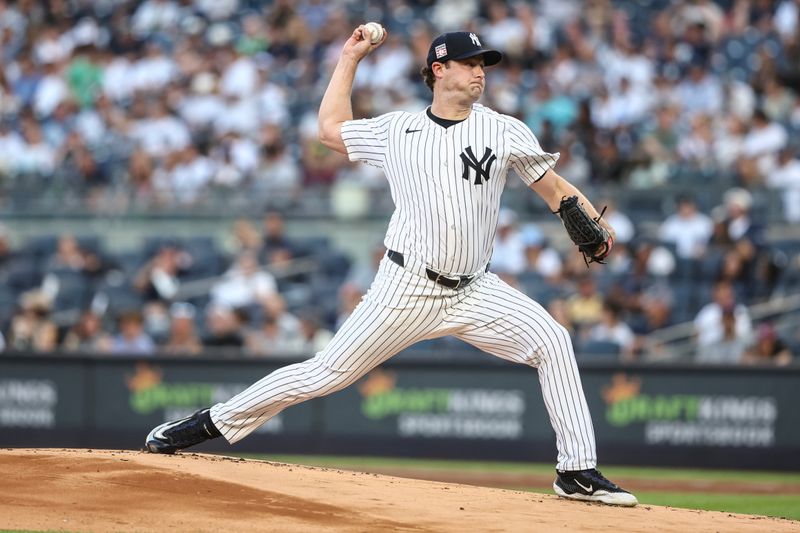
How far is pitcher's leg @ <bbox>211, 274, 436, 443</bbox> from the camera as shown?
21.2 feet

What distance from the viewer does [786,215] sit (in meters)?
14.4

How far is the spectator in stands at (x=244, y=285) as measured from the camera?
49.0 ft

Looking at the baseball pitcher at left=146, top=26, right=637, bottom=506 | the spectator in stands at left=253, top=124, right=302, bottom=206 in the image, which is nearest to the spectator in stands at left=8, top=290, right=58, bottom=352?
the spectator in stands at left=253, top=124, right=302, bottom=206

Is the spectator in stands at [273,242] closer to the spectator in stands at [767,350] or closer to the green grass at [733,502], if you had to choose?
the spectator in stands at [767,350]

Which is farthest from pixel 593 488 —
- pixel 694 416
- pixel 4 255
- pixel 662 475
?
pixel 4 255

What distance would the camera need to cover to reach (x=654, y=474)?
39.8 feet

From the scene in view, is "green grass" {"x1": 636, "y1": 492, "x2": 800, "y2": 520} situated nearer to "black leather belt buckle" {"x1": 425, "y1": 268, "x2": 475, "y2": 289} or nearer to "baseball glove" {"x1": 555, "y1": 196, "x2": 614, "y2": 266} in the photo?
"baseball glove" {"x1": 555, "y1": 196, "x2": 614, "y2": 266}

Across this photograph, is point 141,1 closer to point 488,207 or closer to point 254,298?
point 254,298

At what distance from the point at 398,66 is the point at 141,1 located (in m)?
5.55

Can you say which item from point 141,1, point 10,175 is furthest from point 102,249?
point 141,1

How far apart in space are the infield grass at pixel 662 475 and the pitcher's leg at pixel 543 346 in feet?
8.54

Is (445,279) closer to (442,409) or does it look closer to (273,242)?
(442,409)

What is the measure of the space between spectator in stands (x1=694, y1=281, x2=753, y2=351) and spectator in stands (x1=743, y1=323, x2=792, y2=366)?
0.53 feet

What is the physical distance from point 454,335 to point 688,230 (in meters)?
8.17
